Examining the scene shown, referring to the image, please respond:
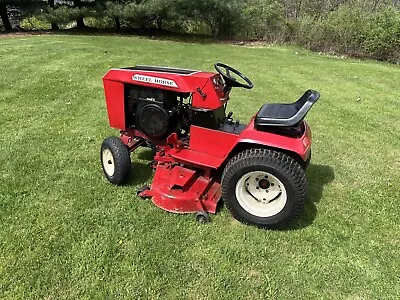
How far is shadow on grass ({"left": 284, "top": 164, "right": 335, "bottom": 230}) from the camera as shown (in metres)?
3.16

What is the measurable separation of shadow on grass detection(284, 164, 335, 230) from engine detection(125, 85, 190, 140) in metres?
1.33

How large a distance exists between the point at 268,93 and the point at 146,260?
16.8 feet

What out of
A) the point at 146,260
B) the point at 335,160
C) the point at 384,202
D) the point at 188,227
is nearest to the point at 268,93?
the point at 335,160

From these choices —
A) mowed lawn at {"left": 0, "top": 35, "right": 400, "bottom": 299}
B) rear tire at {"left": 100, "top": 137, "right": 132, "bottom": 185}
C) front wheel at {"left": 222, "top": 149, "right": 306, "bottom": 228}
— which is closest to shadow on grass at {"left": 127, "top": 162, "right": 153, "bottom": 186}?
mowed lawn at {"left": 0, "top": 35, "right": 400, "bottom": 299}

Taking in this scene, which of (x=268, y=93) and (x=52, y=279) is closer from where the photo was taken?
(x=52, y=279)

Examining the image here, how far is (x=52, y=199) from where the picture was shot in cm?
333

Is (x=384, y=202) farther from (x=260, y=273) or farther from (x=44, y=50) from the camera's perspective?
(x=44, y=50)

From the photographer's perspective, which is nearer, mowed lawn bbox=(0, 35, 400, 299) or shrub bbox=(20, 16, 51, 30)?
mowed lawn bbox=(0, 35, 400, 299)

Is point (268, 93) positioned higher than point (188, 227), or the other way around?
point (188, 227)

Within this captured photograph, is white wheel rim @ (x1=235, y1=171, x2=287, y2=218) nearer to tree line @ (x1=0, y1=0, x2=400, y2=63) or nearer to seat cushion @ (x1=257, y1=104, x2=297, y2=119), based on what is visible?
seat cushion @ (x1=257, y1=104, x2=297, y2=119)

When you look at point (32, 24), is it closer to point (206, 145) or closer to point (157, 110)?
point (157, 110)

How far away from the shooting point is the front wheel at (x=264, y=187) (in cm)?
271

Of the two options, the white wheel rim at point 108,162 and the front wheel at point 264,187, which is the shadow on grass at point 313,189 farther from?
the white wheel rim at point 108,162

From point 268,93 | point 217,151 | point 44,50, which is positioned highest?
point 217,151
